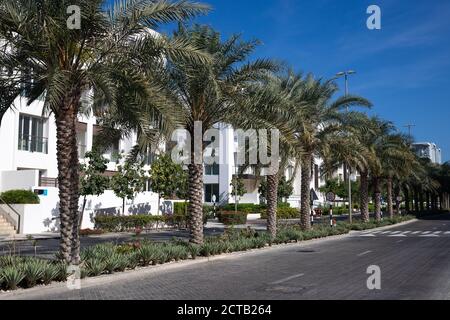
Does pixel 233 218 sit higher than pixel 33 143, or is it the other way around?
pixel 33 143

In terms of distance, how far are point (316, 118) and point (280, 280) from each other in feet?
52.7

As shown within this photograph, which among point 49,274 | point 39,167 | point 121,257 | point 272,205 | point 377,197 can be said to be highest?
point 39,167

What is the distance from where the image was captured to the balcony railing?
3403 centimetres

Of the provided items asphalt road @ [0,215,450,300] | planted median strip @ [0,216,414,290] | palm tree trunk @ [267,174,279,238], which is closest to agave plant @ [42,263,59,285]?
planted median strip @ [0,216,414,290]

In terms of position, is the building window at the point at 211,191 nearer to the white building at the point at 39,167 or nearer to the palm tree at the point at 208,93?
the white building at the point at 39,167

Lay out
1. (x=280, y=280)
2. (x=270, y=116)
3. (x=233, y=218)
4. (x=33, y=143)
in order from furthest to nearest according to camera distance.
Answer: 1. (x=233, y=218)
2. (x=33, y=143)
3. (x=270, y=116)
4. (x=280, y=280)

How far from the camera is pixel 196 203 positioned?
59.1 ft

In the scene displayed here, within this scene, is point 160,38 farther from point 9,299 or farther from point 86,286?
point 9,299

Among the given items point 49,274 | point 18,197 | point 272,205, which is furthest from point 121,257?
point 18,197

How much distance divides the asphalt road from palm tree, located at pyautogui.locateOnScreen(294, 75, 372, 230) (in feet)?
29.1

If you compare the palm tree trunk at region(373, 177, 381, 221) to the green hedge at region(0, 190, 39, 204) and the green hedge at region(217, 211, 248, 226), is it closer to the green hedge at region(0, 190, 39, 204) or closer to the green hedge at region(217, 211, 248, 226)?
the green hedge at region(217, 211, 248, 226)

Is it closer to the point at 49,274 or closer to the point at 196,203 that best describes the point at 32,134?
the point at 196,203
